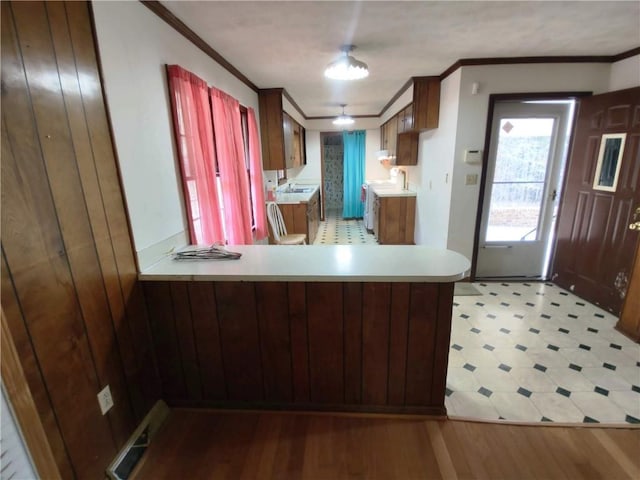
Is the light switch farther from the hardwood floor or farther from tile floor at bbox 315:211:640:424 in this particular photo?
the hardwood floor

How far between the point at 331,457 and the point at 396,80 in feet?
12.4

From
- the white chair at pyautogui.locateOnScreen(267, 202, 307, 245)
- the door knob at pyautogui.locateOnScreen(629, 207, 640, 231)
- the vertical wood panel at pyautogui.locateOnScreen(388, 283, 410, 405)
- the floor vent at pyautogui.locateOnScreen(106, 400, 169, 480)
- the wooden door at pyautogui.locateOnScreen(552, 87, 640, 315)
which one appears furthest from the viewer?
the white chair at pyautogui.locateOnScreen(267, 202, 307, 245)

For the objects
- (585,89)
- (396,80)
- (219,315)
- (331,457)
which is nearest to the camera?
(331,457)

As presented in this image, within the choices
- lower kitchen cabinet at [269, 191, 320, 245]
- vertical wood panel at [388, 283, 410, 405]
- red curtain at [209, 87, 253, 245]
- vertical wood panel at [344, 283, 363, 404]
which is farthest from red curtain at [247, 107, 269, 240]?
vertical wood panel at [388, 283, 410, 405]

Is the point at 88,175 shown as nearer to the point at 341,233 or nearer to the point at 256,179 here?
the point at 256,179

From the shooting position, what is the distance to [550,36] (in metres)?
2.30

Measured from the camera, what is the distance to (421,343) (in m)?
1.58

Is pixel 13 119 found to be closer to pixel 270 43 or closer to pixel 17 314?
pixel 17 314

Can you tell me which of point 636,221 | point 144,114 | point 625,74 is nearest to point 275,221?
point 144,114

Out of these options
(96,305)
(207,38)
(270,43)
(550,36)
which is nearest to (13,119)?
(96,305)

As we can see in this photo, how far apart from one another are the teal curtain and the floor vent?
228 inches

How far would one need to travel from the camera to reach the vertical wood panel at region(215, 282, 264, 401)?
5.13 feet

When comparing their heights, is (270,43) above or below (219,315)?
above

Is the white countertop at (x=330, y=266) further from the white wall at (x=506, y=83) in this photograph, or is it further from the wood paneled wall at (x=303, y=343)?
the white wall at (x=506, y=83)
